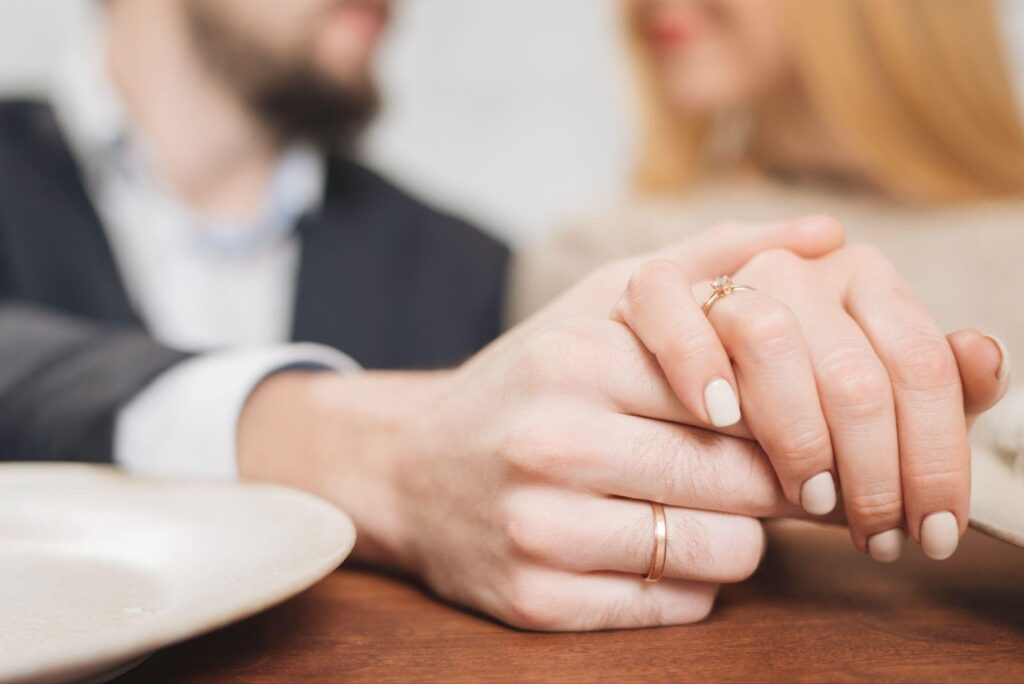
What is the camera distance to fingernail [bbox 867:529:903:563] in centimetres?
34

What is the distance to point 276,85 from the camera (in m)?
1.51

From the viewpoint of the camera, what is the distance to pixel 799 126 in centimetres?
139

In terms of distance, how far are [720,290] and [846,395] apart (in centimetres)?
7

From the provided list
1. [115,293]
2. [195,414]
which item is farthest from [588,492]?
[115,293]

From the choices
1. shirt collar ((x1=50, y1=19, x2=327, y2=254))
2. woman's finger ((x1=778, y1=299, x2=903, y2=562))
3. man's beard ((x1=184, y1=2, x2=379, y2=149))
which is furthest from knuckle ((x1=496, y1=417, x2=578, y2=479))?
man's beard ((x1=184, y1=2, x2=379, y2=149))

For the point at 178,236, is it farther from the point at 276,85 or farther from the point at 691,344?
the point at 691,344

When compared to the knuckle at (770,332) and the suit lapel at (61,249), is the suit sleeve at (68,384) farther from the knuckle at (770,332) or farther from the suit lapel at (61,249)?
the suit lapel at (61,249)

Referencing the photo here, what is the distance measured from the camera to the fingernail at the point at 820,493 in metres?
0.33

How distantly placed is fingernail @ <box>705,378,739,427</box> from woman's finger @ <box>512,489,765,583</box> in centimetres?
5


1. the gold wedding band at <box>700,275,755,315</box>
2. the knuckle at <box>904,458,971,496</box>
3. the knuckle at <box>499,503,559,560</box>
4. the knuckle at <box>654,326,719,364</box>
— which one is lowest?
the knuckle at <box>499,503,559,560</box>

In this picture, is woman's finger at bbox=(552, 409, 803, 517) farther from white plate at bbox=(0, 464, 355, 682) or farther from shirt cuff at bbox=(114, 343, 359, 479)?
shirt cuff at bbox=(114, 343, 359, 479)

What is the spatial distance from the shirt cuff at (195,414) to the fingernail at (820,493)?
35 centimetres

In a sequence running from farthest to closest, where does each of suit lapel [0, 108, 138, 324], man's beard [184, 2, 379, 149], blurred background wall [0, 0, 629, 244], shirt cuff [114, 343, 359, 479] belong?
blurred background wall [0, 0, 629, 244], man's beard [184, 2, 379, 149], suit lapel [0, 108, 138, 324], shirt cuff [114, 343, 359, 479]

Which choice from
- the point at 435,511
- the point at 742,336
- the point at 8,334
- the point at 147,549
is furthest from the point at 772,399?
the point at 8,334
